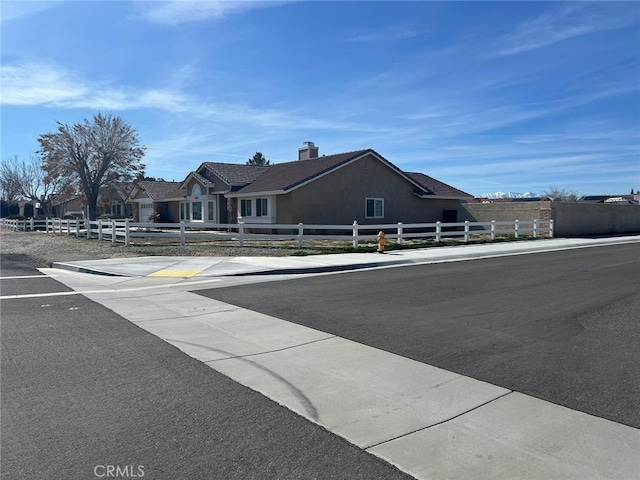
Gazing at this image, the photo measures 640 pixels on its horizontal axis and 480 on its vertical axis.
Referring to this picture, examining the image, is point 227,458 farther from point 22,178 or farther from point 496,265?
point 22,178

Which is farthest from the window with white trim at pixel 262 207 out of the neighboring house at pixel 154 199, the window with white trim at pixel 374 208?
the neighboring house at pixel 154 199

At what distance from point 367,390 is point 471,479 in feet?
5.56

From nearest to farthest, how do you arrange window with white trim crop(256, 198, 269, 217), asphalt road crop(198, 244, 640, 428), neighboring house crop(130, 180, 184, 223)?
asphalt road crop(198, 244, 640, 428)
window with white trim crop(256, 198, 269, 217)
neighboring house crop(130, 180, 184, 223)

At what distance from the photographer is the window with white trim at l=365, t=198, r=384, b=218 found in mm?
31438

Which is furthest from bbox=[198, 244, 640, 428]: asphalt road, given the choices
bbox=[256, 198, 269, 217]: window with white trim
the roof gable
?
bbox=[256, 198, 269, 217]: window with white trim

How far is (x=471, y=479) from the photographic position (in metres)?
3.47

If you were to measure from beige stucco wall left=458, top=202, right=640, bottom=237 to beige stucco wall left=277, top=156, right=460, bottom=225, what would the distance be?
445 centimetres

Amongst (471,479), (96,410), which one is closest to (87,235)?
(96,410)

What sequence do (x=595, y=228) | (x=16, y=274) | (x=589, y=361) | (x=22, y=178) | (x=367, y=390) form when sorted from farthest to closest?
(x=22, y=178)
(x=595, y=228)
(x=16, y=274)
(x=589, y=361)
(x=367, y=390)

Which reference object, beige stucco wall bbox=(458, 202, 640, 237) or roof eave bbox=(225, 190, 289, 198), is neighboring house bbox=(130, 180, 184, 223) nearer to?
roof eave bbox=(225, 190, 289, 198)

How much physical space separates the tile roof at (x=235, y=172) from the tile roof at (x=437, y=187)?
10743mm

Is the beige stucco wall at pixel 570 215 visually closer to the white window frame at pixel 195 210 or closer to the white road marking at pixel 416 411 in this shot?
the white window frame at pixel 195 210

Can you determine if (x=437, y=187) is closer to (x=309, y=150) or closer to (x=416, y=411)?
(x=309, y=150)

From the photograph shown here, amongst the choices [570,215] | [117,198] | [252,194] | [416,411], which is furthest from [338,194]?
[117,198]
